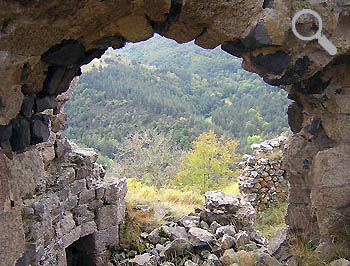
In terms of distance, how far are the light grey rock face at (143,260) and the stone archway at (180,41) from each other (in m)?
2.52

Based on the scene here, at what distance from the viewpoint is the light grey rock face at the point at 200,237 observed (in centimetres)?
520

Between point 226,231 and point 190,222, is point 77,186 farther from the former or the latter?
point 226,231

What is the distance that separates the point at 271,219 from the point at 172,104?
1217 inches

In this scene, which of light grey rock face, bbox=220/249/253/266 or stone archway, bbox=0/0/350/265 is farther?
light grey rock face, bbox=220/249/253/266

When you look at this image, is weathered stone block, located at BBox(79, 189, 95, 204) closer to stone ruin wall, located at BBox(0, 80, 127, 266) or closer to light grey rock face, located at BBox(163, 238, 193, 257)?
stone ruin wall, located at BBox(0, 80, 127, 266)

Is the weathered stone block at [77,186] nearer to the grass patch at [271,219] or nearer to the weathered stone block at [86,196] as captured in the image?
the weathered stone block at [86,196]

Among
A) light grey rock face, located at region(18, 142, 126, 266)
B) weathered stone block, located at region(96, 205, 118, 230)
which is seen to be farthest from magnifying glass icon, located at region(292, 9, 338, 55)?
weathered stone block, located at region(96, 205, 118, 230)

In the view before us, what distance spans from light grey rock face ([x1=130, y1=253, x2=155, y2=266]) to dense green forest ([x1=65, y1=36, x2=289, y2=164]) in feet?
69.4

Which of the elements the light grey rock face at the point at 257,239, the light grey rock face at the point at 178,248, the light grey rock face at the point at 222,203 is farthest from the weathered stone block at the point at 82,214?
the light grey rock face at the point at 257,239

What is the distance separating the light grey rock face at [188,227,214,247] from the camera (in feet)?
17.1

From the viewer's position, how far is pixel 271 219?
8492 millimetres

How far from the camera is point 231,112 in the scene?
39.9 meters

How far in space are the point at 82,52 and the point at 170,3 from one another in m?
0.65

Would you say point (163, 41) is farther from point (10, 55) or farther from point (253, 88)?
point (10, 55)
